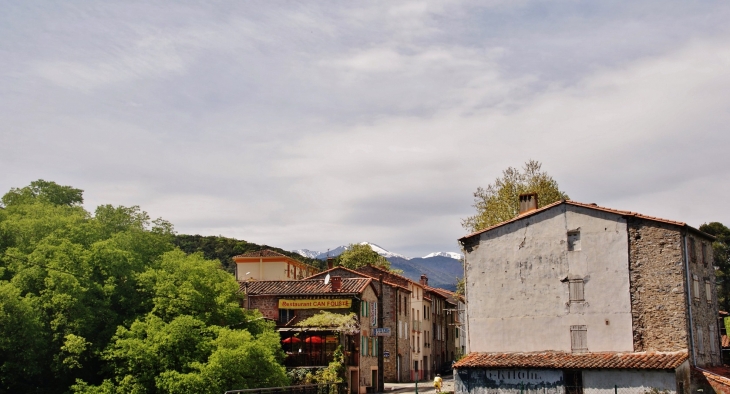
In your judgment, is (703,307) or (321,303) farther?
(321,303)

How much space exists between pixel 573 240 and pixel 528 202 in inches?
201

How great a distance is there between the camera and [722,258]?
270 feet

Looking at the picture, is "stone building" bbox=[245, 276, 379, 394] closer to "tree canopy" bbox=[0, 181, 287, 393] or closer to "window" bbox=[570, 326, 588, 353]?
"tree canopy" bbox=[0, 181, 287, 393]

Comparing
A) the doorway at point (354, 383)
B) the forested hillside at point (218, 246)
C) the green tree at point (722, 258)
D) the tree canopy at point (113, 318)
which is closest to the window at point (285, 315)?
the tree canopy at point (113, 318)

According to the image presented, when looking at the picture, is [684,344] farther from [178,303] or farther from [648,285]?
[178,303]

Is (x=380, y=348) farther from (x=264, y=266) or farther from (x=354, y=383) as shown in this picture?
(x=264, y=266)

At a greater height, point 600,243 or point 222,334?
point 600,243

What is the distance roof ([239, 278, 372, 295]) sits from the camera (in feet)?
173

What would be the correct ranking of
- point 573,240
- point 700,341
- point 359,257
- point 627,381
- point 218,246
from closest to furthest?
point 627,381 < point 700,341 < point 573,240 < point 359,257 < point 218,246

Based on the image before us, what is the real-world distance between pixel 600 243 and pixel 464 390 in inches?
415

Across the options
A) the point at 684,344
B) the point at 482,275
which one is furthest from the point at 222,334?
the point at 684,344

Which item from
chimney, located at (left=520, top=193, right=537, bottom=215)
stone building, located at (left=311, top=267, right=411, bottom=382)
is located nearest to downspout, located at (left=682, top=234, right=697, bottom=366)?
chimney, located at (left=520, top=193, right=537, bottom=215)

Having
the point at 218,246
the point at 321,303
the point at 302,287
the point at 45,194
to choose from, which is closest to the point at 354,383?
the point at 321,303

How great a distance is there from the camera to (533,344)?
4109 centimetres
